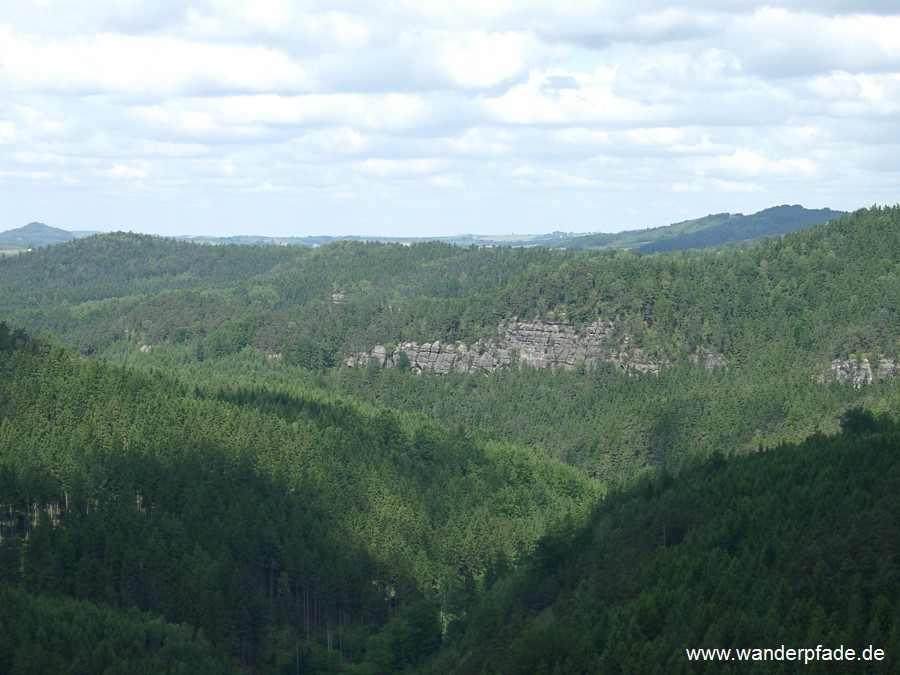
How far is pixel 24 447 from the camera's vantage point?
13812cm

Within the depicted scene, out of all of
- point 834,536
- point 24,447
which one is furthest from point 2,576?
point 834,536

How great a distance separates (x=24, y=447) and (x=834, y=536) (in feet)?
299

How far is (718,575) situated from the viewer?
88625 mm

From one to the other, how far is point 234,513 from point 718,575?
2358 inches

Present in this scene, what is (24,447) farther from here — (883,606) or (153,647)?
(883,606)

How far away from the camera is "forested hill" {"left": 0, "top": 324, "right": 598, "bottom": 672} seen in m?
112

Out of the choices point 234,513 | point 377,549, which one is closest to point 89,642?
point 234,513

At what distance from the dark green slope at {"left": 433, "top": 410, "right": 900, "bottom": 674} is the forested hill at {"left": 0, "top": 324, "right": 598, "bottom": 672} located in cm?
1396

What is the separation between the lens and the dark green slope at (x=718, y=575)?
75812mm

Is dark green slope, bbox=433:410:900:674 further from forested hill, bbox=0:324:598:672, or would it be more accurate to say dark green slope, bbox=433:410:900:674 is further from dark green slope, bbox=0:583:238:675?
dark green slope, bbox=0:583:238:675

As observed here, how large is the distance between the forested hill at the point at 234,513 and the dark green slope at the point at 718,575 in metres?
14.0

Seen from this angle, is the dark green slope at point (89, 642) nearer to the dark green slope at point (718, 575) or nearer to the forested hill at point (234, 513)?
the forested hill at point (234, 513)

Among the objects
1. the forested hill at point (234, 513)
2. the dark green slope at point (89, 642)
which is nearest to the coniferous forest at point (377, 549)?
the dark green slope at point (89, 642)

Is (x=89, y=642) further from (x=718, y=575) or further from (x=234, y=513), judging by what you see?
(x=718, y=575)
